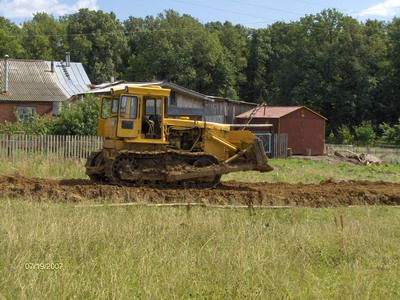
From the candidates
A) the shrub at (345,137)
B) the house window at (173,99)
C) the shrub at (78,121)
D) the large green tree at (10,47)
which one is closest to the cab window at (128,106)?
the shrub at (78,121)

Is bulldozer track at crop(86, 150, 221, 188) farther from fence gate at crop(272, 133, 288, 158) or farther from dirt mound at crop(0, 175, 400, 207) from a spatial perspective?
fence gate at crop(272, 133, 288, 158)

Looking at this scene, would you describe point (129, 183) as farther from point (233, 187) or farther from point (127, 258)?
point (127, 258)

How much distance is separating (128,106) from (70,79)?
108 feet

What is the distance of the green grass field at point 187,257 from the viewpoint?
6543 millimetres

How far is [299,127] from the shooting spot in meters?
34.5

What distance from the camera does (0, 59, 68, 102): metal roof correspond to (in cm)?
3825

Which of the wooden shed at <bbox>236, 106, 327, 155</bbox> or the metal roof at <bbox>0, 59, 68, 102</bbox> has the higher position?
the metal roof at <bbox>0, 59, 68, 102</bbox>

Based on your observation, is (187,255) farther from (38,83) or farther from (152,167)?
(38,83)

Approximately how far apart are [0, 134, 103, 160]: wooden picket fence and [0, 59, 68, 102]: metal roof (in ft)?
55.4

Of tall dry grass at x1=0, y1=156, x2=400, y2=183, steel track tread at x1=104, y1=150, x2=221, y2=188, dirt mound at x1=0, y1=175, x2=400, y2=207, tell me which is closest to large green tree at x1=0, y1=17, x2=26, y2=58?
tall dry grass at x1=0, y1=156, x2=400, y2=183

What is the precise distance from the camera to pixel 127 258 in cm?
744

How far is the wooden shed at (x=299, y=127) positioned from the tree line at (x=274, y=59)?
12.7 metres

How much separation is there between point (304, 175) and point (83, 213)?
11.7 meters

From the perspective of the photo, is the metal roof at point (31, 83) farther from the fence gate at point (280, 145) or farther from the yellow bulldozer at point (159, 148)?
the yellow bulldozer at point (159, 148)
